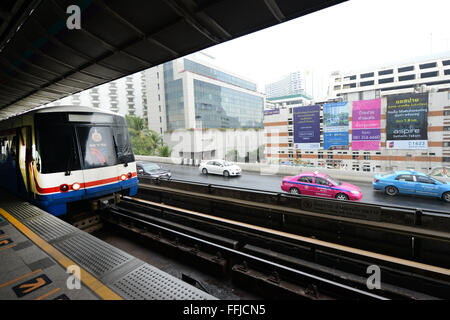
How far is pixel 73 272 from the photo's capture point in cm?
291

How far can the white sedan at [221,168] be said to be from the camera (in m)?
19.0

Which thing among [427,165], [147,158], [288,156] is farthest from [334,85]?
[147,158]

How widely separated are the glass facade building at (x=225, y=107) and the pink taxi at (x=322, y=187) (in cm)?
4148

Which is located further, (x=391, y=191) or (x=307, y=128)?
(x=307, y=128)

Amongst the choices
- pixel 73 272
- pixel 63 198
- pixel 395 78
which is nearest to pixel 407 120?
pixel 63 198

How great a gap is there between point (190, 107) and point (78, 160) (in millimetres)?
45357

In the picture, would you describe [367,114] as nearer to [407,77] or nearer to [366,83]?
[366,83]

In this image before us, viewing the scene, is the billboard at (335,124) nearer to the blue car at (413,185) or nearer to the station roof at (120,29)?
the blue car at (413,185)

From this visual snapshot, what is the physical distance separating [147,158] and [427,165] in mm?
47203

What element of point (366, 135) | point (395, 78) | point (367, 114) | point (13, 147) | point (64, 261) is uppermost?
point (395, 78)

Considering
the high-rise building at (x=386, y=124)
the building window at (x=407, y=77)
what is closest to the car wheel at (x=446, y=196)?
the high-rise building at (x=386, y=124)

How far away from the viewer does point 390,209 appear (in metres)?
4.99

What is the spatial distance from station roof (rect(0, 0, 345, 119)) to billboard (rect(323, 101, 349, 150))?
1281 inches
